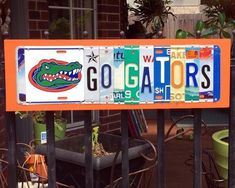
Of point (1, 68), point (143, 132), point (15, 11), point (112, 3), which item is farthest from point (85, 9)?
point (1, 68)

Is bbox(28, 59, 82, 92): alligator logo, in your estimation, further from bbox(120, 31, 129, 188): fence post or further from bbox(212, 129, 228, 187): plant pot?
bbox(212, 129, 228, 187): plant pot

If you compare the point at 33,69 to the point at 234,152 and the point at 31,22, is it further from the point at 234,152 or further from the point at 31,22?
the point at 31,22

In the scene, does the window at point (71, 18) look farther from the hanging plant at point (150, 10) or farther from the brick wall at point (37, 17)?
the hanging plant at point (150, 10)

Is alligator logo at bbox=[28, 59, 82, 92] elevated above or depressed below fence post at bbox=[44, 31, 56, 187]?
above

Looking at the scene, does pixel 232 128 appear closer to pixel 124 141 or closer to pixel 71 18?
pixel 124 141

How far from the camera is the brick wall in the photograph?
438 cm

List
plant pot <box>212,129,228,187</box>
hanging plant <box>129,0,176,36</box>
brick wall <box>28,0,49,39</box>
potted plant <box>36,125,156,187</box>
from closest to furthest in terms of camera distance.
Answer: potted plant <box>36,125,156,187</box>, plant pot <box>212,129,228,187</box>, brick wall <box>28,0,49,39</box>, hanging plant <box>129,0,176,36</box>

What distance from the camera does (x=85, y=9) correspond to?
5.35 metres

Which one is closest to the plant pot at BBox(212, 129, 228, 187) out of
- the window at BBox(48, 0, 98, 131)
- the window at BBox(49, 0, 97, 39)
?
the window at BBox(48, 0, 98, 131)

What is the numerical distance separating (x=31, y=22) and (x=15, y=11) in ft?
1.43

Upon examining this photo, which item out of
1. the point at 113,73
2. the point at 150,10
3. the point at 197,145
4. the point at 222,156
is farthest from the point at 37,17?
the point at 150,10

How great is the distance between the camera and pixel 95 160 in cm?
221

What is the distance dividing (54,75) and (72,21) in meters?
3.33

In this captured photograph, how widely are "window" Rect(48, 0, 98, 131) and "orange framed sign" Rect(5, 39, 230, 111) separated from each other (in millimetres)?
2884
